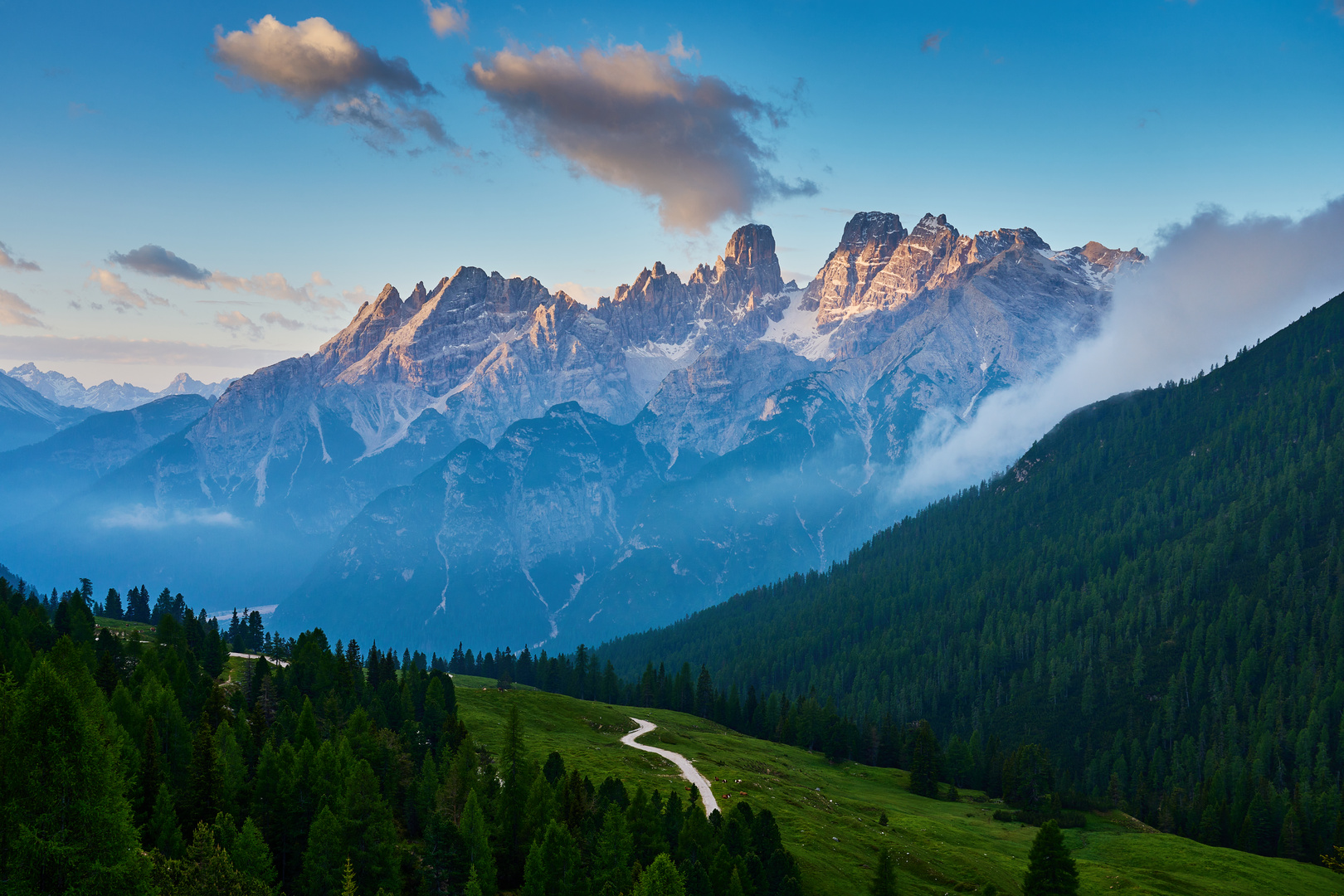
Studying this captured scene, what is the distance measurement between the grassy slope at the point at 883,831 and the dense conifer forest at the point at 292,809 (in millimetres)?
11331

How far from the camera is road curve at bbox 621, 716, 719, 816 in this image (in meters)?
98.1

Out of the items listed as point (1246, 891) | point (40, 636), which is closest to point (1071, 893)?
point (1246, 891)

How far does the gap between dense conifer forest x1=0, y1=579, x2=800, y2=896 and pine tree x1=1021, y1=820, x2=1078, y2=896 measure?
67.0 ft

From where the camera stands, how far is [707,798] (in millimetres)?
100062

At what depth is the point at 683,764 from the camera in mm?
120000

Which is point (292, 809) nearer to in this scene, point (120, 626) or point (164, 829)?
point (164, 829)

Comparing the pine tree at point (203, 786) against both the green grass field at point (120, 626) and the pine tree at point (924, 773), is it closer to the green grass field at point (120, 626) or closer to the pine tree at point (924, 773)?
the pine tree at point (924, 773)

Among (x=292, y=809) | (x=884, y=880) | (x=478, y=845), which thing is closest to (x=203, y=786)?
(x=292, y=809)

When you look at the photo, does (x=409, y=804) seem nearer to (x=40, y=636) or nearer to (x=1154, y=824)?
(x=40, y=636)

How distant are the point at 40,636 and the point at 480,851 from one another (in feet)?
246

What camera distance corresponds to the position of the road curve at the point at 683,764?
9812cm

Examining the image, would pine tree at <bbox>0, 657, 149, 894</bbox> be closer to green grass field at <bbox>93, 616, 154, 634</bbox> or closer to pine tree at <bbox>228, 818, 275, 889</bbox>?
pine tree at <bbox>228, 818, 275, 889</bbox>

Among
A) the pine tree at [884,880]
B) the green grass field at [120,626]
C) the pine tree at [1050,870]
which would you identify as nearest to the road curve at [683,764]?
the pine tree at [884,880]

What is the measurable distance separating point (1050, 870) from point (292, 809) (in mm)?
64622
